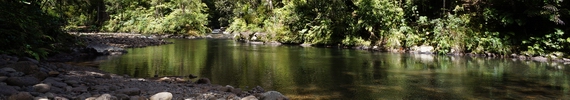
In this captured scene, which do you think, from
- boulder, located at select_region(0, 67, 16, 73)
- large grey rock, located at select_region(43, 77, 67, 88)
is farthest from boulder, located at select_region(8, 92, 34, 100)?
boulder, located at select_region(0, 67, 16, 73)

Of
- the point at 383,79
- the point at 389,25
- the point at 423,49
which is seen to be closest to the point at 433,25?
the point at 423,49

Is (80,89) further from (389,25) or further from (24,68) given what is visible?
(389,25)

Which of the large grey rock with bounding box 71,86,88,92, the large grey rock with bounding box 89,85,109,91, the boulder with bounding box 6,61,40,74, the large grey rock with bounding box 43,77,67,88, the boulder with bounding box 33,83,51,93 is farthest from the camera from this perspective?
the boulder with bounding box 6,61,40,74

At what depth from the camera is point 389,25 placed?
21.7 m

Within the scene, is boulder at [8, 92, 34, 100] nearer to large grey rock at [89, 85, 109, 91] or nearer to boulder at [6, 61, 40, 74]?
large grey rock at [89, 85, 109, 91]

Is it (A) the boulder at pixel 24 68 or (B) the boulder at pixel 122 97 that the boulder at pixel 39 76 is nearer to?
(A) the boulder at pixel 24 68

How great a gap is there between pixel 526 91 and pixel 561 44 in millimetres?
9821

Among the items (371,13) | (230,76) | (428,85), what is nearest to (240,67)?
(230,76)

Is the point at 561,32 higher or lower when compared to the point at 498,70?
higher

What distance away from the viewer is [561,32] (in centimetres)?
1627

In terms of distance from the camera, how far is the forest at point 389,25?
1248cm

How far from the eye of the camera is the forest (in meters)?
12.5

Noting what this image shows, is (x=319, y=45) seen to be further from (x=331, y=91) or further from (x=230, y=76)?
(x=331, y=91)

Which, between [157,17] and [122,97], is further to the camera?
[157,17]
